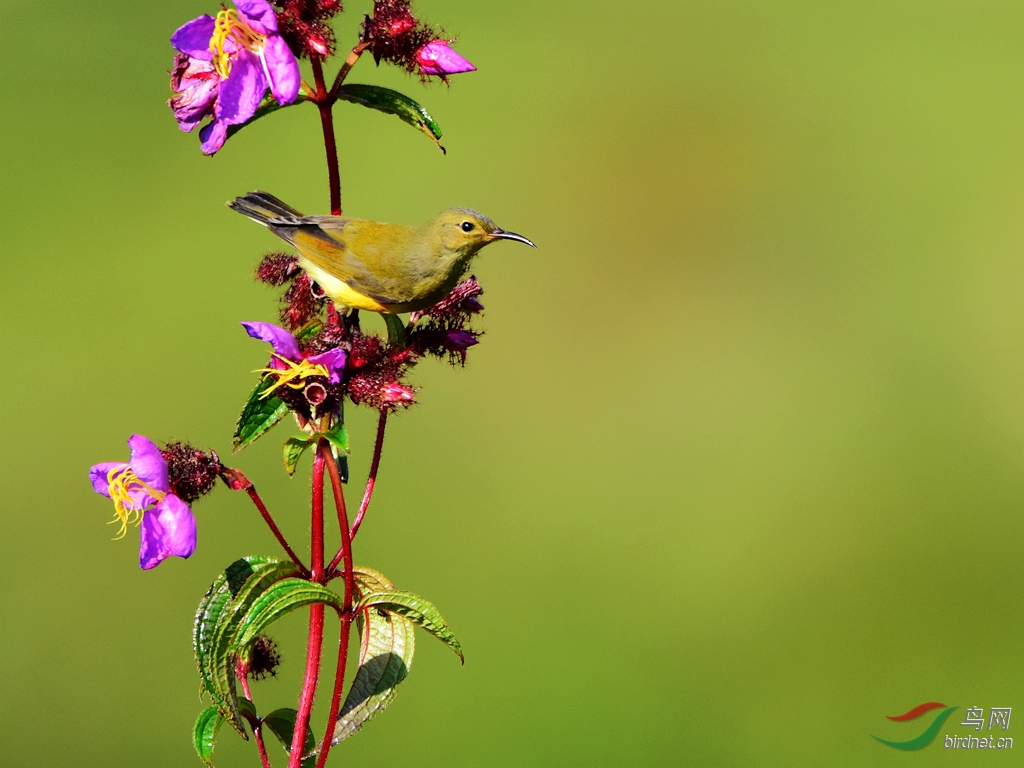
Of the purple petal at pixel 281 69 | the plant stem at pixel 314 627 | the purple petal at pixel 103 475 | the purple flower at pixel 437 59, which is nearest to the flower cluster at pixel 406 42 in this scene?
the purple flower at pixel 437 59

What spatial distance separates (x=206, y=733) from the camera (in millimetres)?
2541

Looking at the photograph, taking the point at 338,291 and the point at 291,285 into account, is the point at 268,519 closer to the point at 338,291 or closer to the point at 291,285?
the point at 291,285

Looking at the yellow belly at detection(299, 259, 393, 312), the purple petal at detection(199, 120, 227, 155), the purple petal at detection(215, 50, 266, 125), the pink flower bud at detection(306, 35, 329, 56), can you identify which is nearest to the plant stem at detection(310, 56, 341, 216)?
the pink flower bud at detection(306, 35, 329, 56)

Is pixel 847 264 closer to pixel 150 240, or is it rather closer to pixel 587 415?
pixel 587 415

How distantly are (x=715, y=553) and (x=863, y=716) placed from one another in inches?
67.4

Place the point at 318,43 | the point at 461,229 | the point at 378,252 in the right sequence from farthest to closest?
the point at 461,229 < the point at 378,252 < the point at 318,43

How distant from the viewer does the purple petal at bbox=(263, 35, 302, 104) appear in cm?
247

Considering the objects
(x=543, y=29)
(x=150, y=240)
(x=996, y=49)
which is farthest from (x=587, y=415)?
(x=996, y=49)

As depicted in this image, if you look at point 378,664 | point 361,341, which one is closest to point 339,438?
point 361,341

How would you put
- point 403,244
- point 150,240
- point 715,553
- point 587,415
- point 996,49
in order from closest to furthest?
point 403,244 < point 715,553 < point 587,415 < point 150,240 < point 996,49

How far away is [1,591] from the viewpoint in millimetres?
7895

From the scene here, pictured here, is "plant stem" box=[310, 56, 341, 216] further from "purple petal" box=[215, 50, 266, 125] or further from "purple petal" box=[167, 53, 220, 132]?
"purple petal" box=[167, 53, 220, 132]

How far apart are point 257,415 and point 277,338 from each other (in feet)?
0.69

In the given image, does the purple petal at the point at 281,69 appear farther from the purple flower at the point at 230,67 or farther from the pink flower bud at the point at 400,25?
the pink flower bud at the point at 400,25
